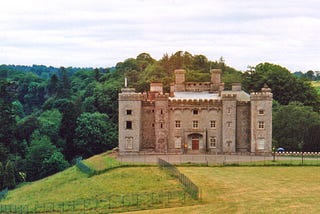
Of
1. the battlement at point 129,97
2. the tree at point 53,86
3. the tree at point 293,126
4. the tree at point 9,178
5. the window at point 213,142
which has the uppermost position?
the tree at point 53,86

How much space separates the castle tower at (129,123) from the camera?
6444cm

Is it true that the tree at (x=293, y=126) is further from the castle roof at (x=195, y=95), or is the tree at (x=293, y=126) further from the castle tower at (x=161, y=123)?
the castle tower at (x=161, y=123)

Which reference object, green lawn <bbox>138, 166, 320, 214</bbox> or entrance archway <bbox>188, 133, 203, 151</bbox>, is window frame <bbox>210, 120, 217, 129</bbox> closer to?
entrance archway <bbox>188, 133, 203, 151</bbox>

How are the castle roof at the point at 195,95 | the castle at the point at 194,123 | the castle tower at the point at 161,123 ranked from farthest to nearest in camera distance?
the castle roof at the point at 195,95 → the castle tower at the point at 161,123 → the castle at the point at 194,123

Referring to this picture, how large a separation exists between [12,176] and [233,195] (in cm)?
3835

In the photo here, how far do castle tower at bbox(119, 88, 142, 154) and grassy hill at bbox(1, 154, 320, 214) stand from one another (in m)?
2.46

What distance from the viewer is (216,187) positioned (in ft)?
157

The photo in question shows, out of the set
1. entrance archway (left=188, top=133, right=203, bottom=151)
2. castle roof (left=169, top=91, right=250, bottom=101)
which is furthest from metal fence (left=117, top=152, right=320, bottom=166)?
castle roof (left=169, top=91, right=250, bottom=101)

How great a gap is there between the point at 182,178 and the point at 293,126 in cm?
2554

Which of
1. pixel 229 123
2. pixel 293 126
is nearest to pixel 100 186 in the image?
pixel 229 123

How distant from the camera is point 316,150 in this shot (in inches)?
2699

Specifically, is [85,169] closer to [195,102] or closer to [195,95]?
[195,102]

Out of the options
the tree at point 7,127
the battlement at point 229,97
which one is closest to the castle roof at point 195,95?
the battlement at point 229,97

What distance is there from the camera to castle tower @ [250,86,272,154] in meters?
63.9
